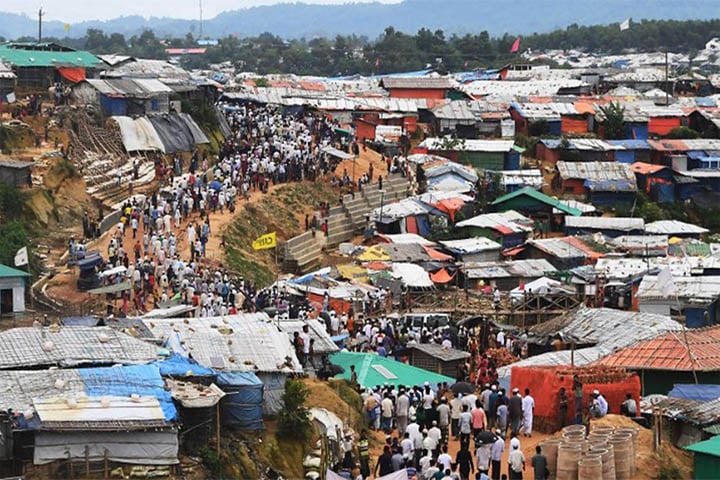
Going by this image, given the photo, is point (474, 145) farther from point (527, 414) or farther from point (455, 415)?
point (455, 415)

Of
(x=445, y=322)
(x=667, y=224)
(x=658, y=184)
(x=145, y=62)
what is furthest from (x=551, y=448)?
(x=145, y=62)

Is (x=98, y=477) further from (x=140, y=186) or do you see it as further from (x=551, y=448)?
(x=140, y=186)

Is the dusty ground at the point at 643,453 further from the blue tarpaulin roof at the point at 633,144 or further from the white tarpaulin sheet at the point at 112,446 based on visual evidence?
the blue tarpaulin roof at the point at 633,144

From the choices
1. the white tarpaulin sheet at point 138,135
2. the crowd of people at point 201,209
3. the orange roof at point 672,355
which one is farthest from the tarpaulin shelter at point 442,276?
the orange roof at point 672,355

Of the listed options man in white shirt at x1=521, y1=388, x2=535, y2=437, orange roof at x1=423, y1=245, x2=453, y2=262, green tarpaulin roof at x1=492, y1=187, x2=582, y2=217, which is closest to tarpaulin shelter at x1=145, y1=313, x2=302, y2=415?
man in white shirt at x1=521, y1=388, x2=535, y2=437

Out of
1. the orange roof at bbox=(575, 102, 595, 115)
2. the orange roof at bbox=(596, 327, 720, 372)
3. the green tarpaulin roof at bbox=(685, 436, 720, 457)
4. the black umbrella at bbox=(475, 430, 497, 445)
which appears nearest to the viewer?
the green tarpaulin roof at bbox=(685, 436, 720, 457)

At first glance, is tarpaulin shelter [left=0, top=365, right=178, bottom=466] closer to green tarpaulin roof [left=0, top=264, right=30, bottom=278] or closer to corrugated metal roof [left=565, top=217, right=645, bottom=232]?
green tarpaulin roof [left=0, top=264, right=30, bottom=278]
